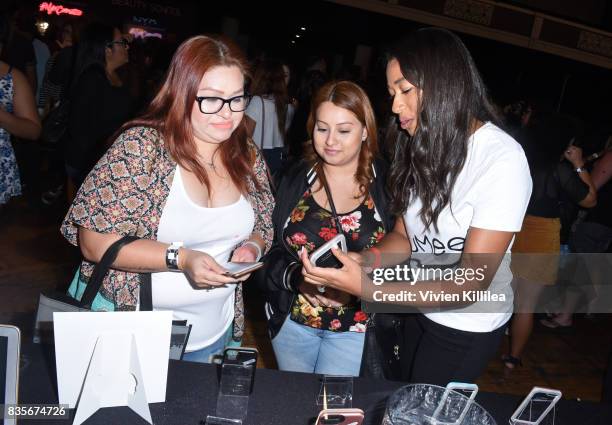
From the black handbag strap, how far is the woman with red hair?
21 mm

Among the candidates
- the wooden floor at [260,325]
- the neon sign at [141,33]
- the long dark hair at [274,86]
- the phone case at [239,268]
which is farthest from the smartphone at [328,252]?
the neon sign at [141,33]

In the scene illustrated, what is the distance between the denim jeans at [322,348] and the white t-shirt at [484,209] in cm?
53

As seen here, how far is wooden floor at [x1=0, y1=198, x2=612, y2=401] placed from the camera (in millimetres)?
3301

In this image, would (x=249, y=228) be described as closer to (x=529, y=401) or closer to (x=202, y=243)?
(x=202, y=243)

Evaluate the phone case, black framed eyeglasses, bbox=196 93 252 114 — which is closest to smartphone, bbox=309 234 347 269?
the phone case

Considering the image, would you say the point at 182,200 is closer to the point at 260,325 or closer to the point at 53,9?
the point at 260,325

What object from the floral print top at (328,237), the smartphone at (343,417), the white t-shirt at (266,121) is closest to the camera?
the smartphone at (343,417)

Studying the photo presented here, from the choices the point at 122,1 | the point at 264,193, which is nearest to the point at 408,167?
the point at 264,193

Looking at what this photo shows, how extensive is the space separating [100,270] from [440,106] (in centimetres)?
107

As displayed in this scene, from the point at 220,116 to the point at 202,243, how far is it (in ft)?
1.32

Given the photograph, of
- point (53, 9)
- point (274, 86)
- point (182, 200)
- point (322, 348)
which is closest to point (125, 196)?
point (182, 200)

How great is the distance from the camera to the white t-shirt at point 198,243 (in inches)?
61.3

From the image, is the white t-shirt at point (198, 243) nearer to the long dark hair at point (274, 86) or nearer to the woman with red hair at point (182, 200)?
the woman with red hair at point (182, 200)

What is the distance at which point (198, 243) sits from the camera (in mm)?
1613
